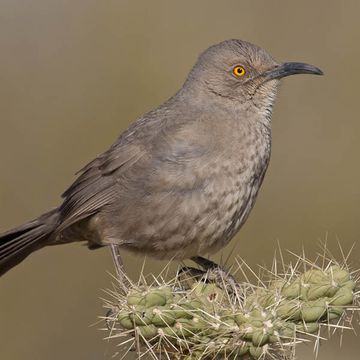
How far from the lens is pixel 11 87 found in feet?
33.6

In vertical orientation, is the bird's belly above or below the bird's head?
below

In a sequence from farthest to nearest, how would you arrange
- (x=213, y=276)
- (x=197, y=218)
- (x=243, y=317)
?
(x=197, y=218)
(x=213, y=276)
(x=243, y=317)

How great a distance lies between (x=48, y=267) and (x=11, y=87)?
234cm

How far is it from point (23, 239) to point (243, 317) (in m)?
2.53

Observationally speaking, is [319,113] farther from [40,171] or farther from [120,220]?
[120,220]

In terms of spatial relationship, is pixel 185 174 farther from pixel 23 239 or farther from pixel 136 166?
pixel 23 239

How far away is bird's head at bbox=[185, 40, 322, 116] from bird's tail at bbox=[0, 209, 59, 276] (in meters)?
1.29

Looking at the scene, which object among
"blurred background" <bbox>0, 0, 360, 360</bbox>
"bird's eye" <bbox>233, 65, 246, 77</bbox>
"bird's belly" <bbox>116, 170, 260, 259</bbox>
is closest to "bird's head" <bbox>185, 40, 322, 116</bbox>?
"bird's eye" <bbox>233, 65, 246, 77</bbox>

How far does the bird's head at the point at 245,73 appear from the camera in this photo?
595 cm

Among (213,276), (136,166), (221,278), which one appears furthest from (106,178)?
(221,278)

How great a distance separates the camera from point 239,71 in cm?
602

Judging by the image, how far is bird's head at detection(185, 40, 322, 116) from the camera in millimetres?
5953

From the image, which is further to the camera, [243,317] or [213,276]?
[213,276]

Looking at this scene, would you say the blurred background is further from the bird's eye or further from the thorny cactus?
the thorny cactus
